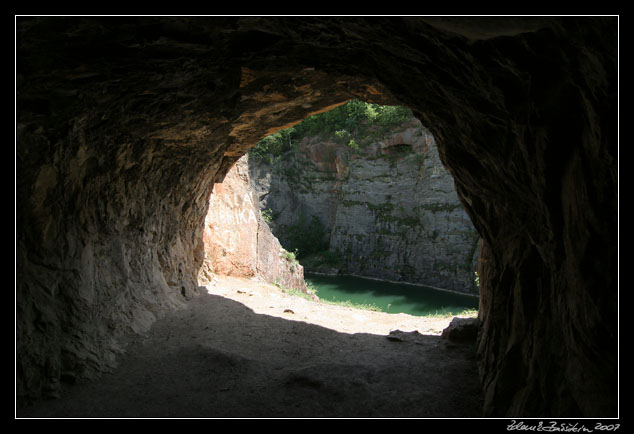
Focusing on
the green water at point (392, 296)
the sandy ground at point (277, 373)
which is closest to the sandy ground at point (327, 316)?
the sandy ground at point (277, 373)

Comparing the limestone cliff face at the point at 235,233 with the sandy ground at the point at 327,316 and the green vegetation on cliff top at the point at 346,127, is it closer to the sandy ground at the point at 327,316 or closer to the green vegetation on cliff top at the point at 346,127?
the sandy ground at the point at 327,316

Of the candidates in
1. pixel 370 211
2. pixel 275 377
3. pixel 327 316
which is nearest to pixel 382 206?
pixel 370 211

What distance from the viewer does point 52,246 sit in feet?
13.5

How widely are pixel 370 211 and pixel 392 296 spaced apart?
6726 mm

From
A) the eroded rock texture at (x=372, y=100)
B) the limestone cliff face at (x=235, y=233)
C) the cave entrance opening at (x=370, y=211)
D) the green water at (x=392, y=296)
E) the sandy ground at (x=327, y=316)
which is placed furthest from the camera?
the cave entrance opening at (x=370, y=211)

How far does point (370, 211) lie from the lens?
2697 cm

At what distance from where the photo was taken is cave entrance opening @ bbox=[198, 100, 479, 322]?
22.5 metres

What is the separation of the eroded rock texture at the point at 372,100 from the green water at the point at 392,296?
14.4m

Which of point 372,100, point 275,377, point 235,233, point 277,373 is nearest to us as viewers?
point 275,377

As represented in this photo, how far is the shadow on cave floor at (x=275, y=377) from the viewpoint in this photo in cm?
372

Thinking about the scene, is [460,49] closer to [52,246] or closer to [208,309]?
[52,246]

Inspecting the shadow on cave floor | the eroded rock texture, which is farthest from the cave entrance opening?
the eroded rock texture

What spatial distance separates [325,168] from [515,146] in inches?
1112

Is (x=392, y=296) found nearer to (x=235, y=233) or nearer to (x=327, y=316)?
(x=235, y=233)
